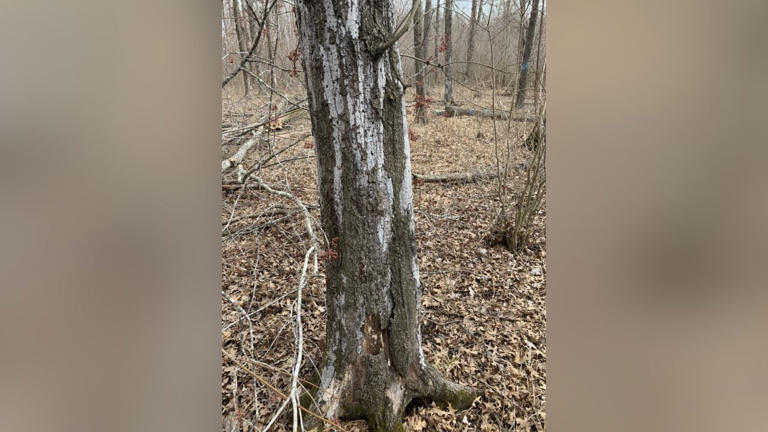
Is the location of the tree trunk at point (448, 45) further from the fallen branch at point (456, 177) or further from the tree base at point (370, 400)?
the tree base at point (370, 400)

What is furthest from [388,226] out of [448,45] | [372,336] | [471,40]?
[471,40]

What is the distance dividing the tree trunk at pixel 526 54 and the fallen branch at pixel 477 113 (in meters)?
0.08

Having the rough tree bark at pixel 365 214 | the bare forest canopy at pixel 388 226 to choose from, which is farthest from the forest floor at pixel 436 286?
the rough tree bark at pixel 365 214

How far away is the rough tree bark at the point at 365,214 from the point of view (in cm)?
92

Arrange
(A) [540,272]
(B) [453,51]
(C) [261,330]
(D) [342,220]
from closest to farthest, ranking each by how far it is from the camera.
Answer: (D) [342,220] → (C) [261,330] → (A) [540,272] → (B) [453,51]

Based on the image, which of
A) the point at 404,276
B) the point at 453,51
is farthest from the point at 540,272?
the point at 453,51

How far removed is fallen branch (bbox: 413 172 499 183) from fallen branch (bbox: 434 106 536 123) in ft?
1.09

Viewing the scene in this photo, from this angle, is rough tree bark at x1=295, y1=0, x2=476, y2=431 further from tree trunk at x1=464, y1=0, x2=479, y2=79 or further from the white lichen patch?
tree trunk at x1=464, y1=0, x2=479, y2=79
